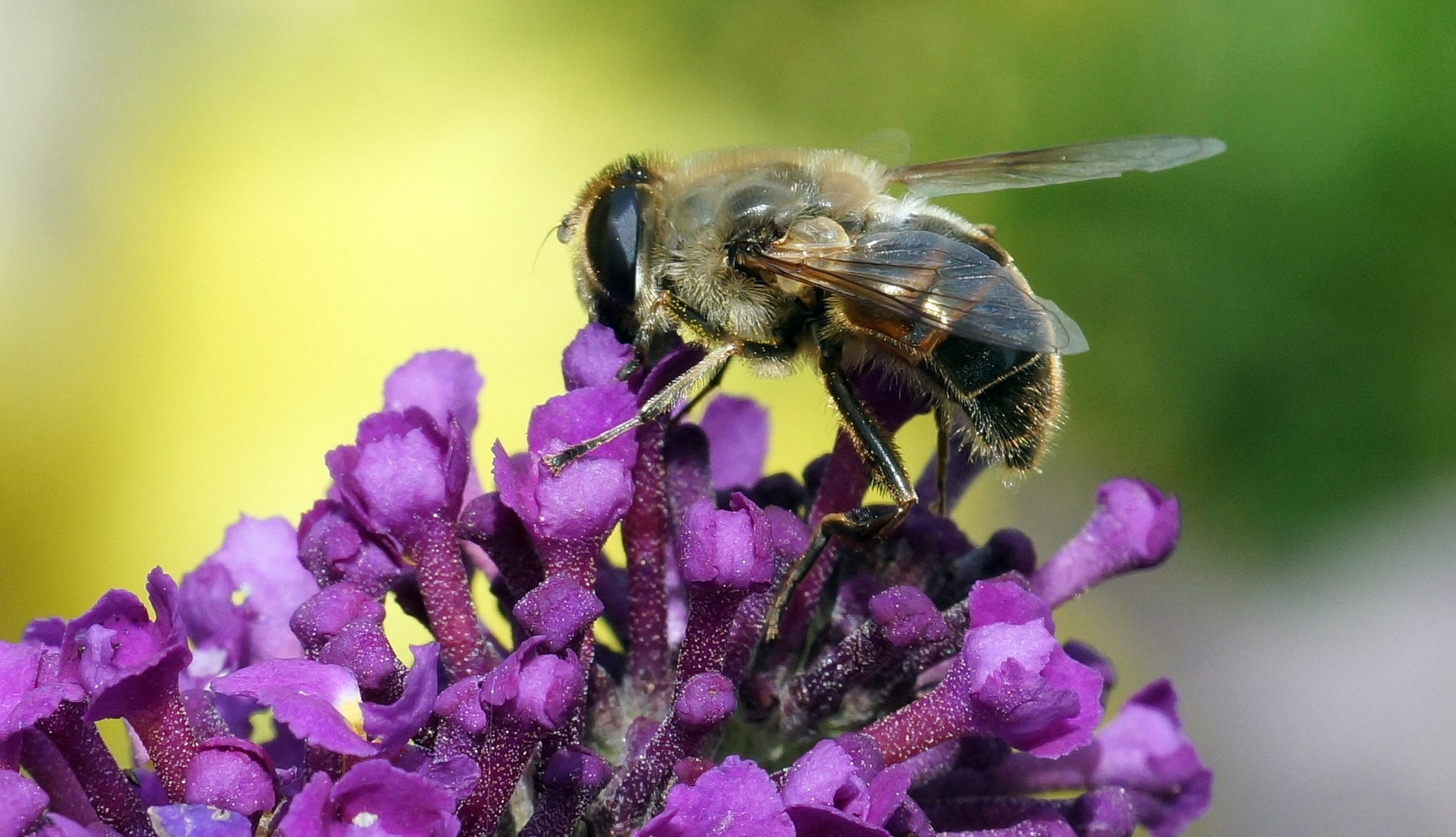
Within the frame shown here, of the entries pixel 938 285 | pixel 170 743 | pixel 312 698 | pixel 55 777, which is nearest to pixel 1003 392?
pixel 938 285

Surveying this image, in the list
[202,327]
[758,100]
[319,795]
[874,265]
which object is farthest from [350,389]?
[319,795]

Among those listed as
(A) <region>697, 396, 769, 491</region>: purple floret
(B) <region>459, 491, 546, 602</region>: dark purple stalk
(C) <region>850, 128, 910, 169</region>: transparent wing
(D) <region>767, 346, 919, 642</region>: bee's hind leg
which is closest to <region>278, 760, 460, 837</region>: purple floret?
(B) <region>459, 491, 546, 602</region>: dark purple stalk

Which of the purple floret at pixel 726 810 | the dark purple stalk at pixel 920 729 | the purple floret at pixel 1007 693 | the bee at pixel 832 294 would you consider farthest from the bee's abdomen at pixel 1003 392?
the purple floret at pixel 726 810

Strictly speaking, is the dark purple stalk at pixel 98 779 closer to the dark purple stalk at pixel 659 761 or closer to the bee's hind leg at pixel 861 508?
the dark purple stalk at pixel 659 761

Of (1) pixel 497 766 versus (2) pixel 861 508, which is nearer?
(1) pixel 497 766

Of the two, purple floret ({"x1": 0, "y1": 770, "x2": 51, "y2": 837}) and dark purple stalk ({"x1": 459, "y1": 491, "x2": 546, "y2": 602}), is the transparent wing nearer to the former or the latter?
dark purple stalk ({"x1": 459, "y1": 491, "x2": 546, "y2": 602})

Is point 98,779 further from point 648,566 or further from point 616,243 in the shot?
point 616,243

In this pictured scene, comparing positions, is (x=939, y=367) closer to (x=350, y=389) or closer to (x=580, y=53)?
(x=350, y=389)
